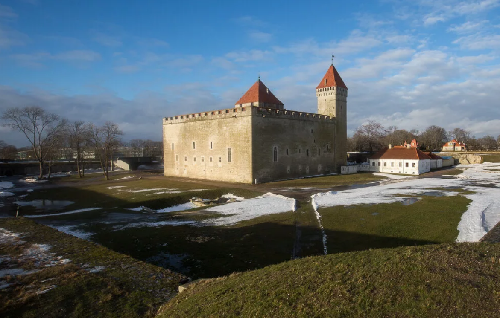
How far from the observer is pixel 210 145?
39562 mm

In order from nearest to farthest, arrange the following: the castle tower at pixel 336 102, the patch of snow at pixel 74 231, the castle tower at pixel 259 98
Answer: the patch of snow at pixel 74 231 < the castle tower at pixel 259 98 < the castle tower at pixel 336 102

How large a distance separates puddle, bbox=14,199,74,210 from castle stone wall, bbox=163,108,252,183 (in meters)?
16.4

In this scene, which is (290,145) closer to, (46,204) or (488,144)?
(46,204)

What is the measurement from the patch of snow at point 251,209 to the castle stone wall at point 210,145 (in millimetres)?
11373

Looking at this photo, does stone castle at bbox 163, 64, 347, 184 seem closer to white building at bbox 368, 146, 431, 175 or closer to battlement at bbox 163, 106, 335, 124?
battlement at bbox 163, 106, 335, 124

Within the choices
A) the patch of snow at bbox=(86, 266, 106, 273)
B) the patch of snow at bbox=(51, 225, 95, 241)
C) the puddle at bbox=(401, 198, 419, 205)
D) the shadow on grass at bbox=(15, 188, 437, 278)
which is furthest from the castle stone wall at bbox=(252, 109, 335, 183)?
the patch of snow at bbox=(86, 266, 106, 273)

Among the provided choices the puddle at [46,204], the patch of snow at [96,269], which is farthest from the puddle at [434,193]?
the puddle at [46,204]

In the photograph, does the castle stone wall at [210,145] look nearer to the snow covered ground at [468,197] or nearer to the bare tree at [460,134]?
the snow covered ground at [468,197]

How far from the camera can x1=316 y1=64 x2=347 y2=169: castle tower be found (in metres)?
44.5

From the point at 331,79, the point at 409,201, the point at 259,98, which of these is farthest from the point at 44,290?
the point at 331,79

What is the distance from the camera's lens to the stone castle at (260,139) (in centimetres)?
3525

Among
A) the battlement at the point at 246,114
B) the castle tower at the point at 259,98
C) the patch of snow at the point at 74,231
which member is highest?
the castle tower at the point at 259,98

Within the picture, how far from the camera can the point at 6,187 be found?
124ft

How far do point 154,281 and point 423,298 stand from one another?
665 centimetres
